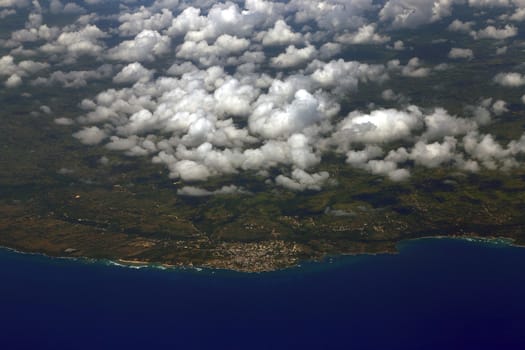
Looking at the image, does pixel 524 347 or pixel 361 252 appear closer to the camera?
pixel 524 347

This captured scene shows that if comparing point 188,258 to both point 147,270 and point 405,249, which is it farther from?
point 405,249

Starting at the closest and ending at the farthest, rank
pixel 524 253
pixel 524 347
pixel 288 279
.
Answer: pixel 524 347 < pixel 288 279 < pixel 524 253

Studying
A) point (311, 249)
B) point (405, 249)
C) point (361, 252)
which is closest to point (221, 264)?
point (311, 249)

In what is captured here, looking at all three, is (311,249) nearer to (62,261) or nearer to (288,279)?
(288,279)

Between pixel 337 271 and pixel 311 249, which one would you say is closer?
pixel 337 271

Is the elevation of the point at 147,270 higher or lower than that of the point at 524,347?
higher

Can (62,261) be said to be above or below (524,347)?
above

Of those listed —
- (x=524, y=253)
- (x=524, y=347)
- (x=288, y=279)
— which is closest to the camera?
(x=524, y=347)

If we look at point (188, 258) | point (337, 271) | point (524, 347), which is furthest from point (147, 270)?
point (524, 347)
